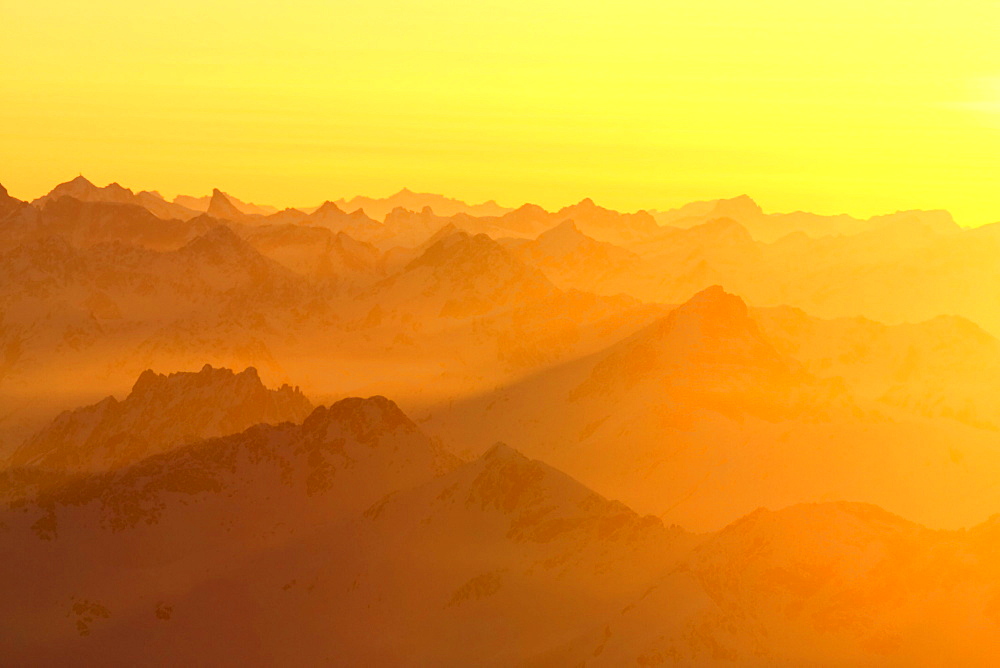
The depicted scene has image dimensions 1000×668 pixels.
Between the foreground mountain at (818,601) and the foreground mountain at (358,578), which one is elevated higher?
the foreground mountain at (818,601)

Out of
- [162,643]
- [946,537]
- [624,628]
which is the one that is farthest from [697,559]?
[162,643]

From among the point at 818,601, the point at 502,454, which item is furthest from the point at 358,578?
the point at 818,601

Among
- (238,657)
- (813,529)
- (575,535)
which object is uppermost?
(813,529)

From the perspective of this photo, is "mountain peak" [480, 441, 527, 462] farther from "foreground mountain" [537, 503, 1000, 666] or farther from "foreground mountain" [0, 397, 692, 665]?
"foreground mountain" [537, 503, 1000, 666]

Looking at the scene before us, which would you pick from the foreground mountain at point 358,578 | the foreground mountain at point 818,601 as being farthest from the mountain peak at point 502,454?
the foreground mountain at point 818,601

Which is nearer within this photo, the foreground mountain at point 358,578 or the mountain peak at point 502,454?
the foreground mountain at point 358,578

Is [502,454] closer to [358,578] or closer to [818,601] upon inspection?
[358,578]

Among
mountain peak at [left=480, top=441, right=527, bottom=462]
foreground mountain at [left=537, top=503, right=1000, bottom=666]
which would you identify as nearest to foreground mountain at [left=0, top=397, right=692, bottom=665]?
mountain peak at [left=480, top=441, right=527, bottom=462]

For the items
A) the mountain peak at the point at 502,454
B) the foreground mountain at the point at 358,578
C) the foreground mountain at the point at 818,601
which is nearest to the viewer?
the foreground mountain at the point at 818,601

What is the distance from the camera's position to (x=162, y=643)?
169m

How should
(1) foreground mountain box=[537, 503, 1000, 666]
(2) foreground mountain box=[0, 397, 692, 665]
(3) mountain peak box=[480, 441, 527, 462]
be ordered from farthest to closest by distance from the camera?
(3) mountain peak box=[480, 441, 527, 462] < (2) foreground mountain box=[0, 397, 692, 665] < (1) foreground mountain box=[537, 503, 1000, 666]

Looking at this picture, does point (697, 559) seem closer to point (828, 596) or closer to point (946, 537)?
point (828, 596)

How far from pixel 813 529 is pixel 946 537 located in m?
14.6

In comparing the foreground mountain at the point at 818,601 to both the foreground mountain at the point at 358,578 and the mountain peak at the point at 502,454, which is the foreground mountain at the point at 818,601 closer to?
the foreground mountain at the point at 358,578
